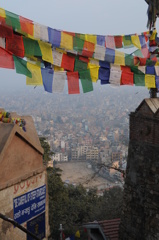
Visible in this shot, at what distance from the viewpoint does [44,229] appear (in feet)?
14.6

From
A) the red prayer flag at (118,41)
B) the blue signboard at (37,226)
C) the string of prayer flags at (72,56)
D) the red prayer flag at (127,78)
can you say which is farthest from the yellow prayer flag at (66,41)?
the blue signboard at (37,226)

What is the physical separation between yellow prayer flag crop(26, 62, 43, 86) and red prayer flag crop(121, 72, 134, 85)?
1.53 metres

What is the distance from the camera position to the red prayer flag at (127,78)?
468 cm

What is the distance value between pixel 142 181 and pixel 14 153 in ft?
6.35

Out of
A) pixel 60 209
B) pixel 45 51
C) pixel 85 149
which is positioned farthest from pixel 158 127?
pixel 85 149

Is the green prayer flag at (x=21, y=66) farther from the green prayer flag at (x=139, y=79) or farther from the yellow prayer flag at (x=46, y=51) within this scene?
the green prayer flag at (x=139, y=79)

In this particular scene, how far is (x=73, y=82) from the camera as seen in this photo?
414 centimetres

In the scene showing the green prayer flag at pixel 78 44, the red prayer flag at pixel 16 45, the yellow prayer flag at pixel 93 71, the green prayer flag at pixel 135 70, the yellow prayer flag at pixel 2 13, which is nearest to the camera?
the yellow prayer flag at pixel 2 13

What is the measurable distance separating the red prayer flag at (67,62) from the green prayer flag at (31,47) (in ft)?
1.39

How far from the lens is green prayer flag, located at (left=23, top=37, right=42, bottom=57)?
359cm

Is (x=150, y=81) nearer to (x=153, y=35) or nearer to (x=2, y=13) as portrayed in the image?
(x=153, y=35)

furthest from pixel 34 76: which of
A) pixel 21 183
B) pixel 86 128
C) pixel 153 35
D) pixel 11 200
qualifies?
pixel 86 128

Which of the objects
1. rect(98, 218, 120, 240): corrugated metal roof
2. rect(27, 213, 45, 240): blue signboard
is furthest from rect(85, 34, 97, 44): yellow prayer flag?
rect(98, 218, 120, 240): corrugated metal roof

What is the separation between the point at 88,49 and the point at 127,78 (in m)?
0.89
